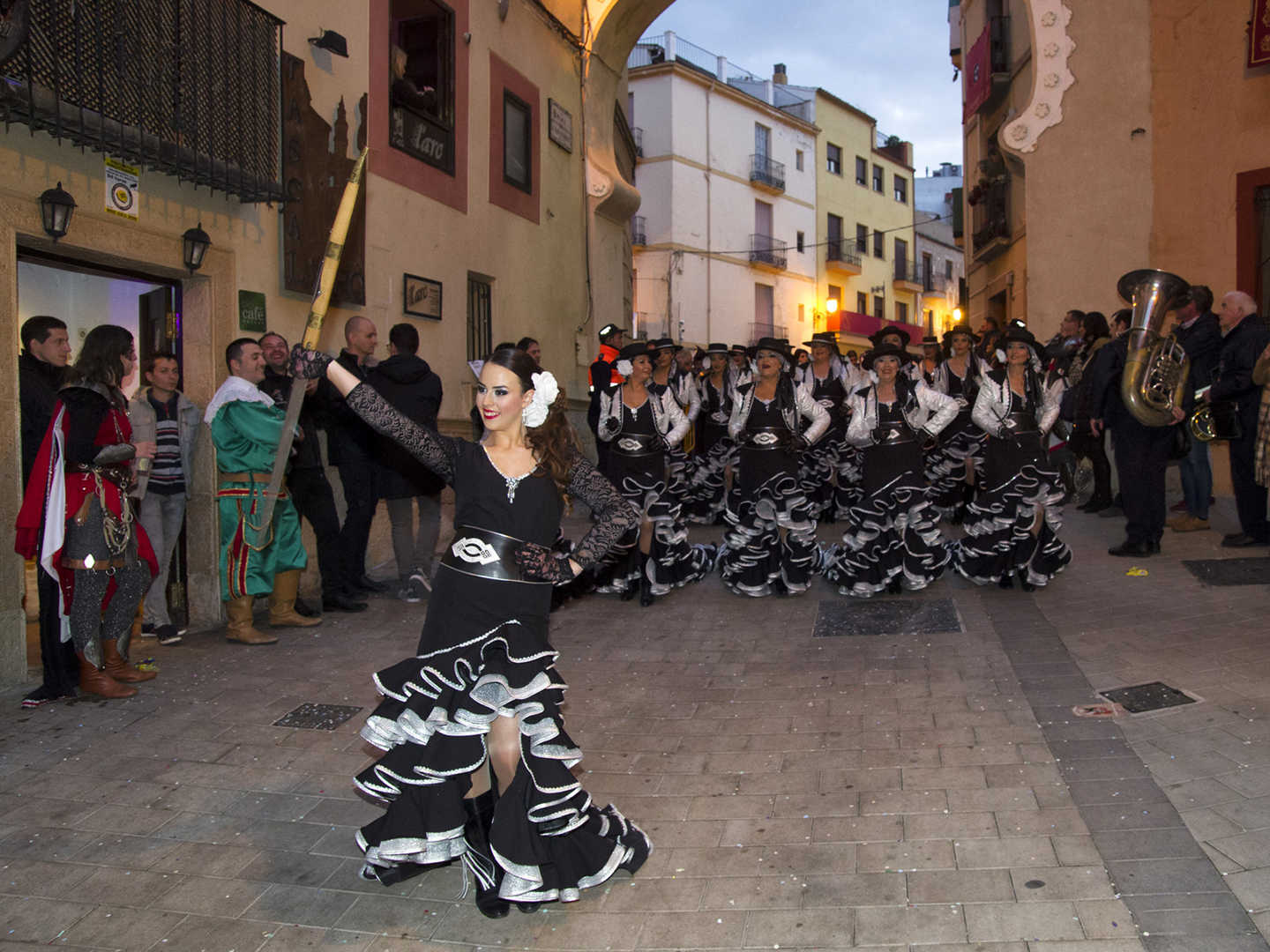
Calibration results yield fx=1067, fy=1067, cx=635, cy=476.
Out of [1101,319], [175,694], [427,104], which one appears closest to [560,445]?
[175,694]

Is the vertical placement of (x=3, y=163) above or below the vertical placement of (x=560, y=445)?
above

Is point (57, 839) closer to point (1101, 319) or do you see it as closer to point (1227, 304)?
point (1227, 304)

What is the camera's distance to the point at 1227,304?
9.20 meters

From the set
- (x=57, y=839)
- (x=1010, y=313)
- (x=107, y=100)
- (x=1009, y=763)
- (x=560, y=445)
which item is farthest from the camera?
(x=1010, y=313)

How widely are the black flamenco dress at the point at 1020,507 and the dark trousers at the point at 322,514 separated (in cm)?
511

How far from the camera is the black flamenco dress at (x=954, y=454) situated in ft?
36.7

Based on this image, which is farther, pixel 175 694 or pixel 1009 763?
pixel 175 694

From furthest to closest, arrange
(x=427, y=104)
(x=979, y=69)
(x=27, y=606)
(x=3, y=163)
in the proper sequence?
1. (x=979, y=69)
2. (x=427, y=104)
3. (x=27, y=606)
4. (x=3, y=163)

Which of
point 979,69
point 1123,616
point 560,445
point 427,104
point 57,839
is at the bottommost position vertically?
point 57,839

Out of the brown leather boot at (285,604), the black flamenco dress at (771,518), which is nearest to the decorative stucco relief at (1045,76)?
the black flamenco dress at (771,518)

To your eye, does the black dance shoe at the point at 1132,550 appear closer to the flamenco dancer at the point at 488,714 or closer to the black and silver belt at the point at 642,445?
the black and silver belt at the point at 642,445

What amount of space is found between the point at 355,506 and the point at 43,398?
2.81 metres

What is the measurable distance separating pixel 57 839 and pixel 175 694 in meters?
1.95

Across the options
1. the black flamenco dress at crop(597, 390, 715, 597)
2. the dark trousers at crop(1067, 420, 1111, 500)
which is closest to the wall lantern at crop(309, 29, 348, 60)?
the black flamenco dress at crop(597, 390, 715, 597)
